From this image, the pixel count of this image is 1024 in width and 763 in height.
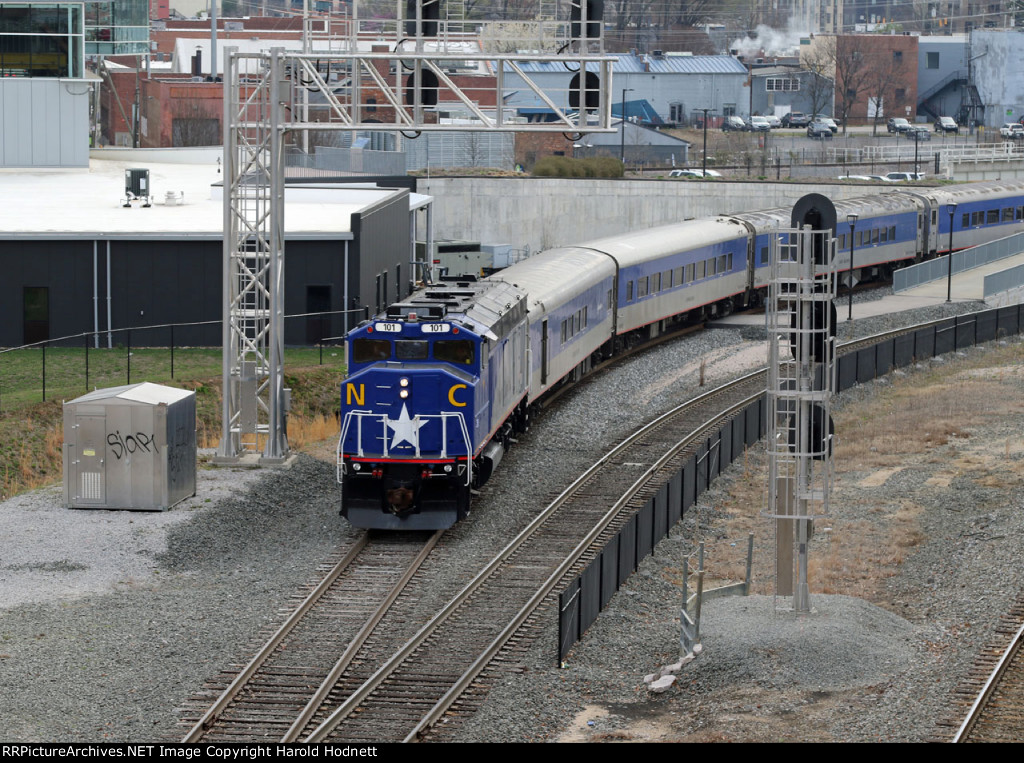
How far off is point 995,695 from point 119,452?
14246 millimetres

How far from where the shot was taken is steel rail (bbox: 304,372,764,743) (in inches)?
653

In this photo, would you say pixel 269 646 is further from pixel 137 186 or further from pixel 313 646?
pixel 137 186

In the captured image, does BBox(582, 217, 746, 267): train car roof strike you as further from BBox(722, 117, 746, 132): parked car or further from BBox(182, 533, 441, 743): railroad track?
BBox(722, 117, 746, 132): parked car

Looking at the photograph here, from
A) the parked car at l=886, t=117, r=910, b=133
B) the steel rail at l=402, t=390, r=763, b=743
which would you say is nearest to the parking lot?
the parked car at l=886, t=117, r=910, b=133

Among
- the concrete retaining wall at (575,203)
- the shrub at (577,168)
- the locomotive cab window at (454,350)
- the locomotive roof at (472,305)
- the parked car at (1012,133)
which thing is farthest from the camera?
the parked car at (1012,133)

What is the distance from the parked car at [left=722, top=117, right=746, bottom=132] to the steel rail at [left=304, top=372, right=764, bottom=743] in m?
85.5

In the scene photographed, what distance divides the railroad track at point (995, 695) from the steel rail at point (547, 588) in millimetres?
5372

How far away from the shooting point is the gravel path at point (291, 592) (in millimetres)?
16594

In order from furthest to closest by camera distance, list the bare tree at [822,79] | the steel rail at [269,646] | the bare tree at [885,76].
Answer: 1. the bare tree at [885,76]
2. the bare tree at [822,79]
3. the steel rail at [269,646]

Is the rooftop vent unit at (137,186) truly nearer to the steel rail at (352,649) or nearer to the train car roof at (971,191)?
the steel rail at (352,649)

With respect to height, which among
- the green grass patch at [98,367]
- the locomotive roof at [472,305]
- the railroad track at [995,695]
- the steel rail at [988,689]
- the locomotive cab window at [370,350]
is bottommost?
the railroad track at [995,695]

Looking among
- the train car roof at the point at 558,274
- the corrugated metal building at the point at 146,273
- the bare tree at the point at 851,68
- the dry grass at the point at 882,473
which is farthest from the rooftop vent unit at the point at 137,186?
the bare tree at the point at 851,68

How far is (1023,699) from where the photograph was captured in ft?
55.9

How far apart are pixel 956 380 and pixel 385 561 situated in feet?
74.4
